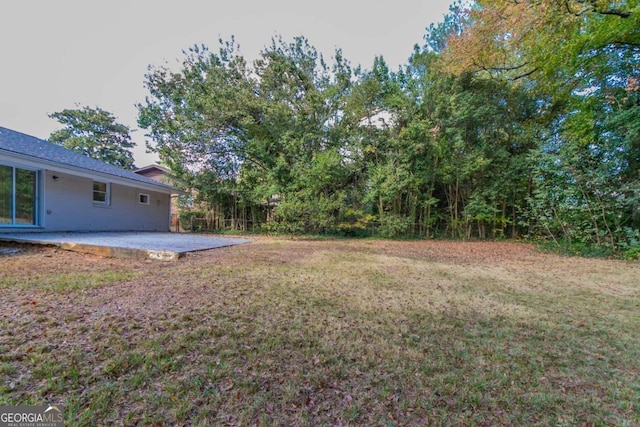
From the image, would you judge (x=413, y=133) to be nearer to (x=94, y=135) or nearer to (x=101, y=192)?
(x=101, y=192)

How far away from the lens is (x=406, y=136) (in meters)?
9.95

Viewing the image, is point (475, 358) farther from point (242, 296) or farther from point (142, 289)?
point (142, 289)

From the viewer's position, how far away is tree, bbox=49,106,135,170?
61.2 feet

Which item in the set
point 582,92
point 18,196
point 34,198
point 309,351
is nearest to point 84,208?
point 34,198

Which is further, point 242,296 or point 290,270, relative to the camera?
point 290,270

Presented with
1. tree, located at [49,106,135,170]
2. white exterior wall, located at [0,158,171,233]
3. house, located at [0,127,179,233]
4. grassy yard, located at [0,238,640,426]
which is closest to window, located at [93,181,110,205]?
house, located at [0,127,179,233]

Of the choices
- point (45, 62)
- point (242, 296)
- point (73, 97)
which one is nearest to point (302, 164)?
point (242, 296)

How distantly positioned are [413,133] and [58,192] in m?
11.8

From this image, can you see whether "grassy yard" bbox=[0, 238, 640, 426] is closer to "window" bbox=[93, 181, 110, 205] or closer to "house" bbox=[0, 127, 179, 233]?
"house" bbox=[0, 127, 179, 233]

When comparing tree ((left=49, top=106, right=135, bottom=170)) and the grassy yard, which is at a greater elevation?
tree ((left=49, top=106, right=135, bottom=170))

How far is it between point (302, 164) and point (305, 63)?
465cm

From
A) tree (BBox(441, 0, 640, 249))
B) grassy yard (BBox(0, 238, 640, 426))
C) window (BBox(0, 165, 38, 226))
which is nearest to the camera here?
grassy yard (BBox(0, 238, 640, 426))

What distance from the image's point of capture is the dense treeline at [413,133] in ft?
23.3

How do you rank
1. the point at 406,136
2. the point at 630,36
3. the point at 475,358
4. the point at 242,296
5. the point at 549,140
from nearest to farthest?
1. the point at 475,358
2. the point at 242,296
3. the point at 630,36
4. the point at 549,140
5. the point at 406,136
